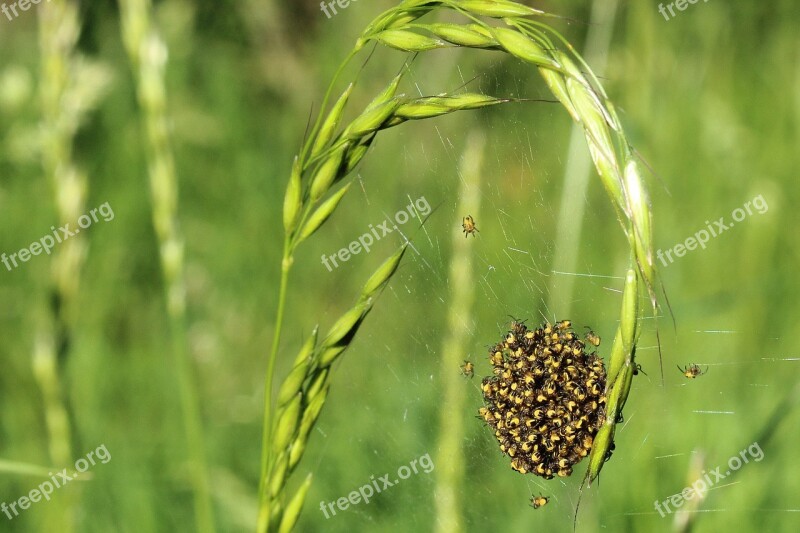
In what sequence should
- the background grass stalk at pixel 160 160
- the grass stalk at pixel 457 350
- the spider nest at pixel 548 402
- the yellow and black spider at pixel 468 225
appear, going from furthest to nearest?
the background grass stalk at pixel 160 160 < the grass stalk at pixel 457 350 < the yellow and black spider at pixel 468 225 < the spider nest at pixel 548 402

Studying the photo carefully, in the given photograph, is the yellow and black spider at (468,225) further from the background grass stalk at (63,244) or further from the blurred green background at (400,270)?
the background grass stalk at (63,244)

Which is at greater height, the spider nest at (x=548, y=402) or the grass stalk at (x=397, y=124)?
the grass stalk at (x=397, y=124)

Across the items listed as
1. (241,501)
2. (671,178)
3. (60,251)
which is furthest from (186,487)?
(671,178)

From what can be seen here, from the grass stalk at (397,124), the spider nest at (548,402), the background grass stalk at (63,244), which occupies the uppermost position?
the background grass stalk at (63,244)

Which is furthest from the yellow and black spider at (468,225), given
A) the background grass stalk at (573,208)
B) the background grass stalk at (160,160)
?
the background grass stalk at (160,160)

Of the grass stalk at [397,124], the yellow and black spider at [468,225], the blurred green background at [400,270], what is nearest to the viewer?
the grass stalk at [397,124]

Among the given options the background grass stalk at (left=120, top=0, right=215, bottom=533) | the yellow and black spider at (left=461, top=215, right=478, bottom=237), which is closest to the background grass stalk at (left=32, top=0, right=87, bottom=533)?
the background grass stalk at (left=120, top=0, right=215, bottom=533)

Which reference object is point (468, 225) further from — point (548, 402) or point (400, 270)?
point (548, 402)
